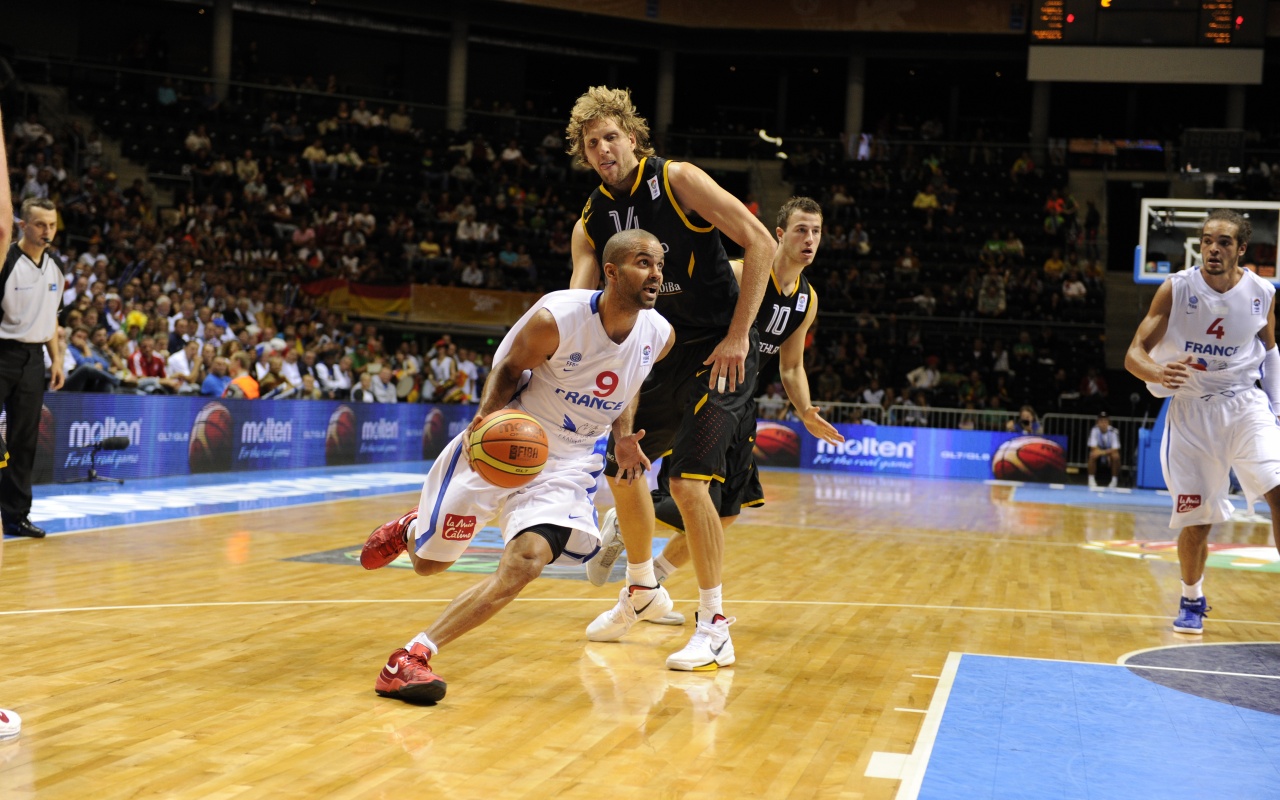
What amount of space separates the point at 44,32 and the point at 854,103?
19.9m

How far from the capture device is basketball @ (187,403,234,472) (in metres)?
13.2

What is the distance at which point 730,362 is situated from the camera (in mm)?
4793

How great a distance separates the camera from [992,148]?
2925cm

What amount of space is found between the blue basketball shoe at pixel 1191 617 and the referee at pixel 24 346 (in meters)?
6.94

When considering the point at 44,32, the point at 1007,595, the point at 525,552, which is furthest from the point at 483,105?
the point at 525,552

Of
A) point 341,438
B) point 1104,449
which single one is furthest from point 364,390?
point 1104,449

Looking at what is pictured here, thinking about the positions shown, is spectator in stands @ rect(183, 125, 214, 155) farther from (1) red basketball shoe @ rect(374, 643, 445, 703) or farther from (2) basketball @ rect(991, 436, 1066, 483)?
(1) red basketball shoe @ rect(374, 643, 445, 703)

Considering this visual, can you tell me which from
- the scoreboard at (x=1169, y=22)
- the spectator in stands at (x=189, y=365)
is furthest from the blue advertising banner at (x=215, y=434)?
the scoreboard at (x=1169, y=22)

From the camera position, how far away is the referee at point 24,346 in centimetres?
773

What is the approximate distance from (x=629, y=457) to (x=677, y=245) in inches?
40.1

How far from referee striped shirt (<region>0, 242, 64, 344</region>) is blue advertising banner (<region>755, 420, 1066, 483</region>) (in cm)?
1442

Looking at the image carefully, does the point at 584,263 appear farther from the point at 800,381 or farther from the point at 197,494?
the point at 197,494

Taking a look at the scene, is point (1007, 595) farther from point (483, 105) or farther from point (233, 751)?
point (483, 105)

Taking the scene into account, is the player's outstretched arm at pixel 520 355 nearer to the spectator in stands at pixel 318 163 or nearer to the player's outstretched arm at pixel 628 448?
the player's outstretched arm at pixel 628 448
